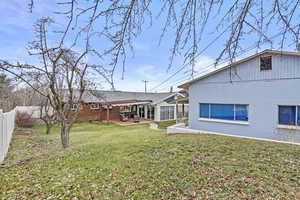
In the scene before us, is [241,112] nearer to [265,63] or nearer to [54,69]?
[265,63]

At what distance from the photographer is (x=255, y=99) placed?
8.53 meters

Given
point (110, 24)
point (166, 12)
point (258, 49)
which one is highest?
point (166, 12)

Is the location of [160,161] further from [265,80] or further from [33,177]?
[265,80]

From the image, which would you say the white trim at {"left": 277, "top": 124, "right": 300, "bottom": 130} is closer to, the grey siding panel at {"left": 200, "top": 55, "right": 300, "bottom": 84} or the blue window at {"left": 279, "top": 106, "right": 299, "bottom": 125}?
the blue window at {"left": 279, "top": 106, "right": 299, "bottom": 125}

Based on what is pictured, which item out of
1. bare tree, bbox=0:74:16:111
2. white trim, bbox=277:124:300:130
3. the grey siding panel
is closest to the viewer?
white trim, bbox=277:124:300:130

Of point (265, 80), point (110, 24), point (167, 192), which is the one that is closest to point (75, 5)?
point (110, 24)

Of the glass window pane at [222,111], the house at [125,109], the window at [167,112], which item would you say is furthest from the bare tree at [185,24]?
the window at [167,112]

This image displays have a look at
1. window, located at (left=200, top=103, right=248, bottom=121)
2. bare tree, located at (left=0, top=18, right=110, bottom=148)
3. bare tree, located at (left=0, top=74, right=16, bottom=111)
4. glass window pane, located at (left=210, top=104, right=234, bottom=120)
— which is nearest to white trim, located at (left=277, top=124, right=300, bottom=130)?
window, located at (left=200, top=103, right=248, bottom=121)

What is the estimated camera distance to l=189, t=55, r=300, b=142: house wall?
754cm

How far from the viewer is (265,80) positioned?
8242mm

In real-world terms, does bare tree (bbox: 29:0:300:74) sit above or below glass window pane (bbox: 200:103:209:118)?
above

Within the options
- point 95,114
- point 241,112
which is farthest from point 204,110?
point 95,114

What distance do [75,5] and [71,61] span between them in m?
6.51

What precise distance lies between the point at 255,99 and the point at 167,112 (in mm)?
13601
